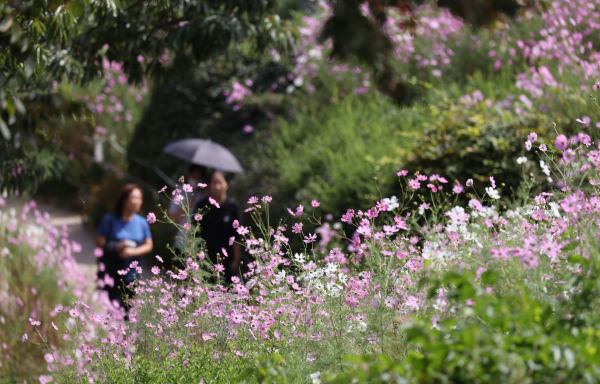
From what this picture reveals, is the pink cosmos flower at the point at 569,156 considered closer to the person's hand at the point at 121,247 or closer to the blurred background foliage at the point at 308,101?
the blurred background foliage at the point at 308,101

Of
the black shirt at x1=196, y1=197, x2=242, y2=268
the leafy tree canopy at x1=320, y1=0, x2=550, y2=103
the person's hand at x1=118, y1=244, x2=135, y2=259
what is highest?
the leafy tree canopy at x1=320, y1=0, x2=550, y2=103

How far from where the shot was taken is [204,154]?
550cm

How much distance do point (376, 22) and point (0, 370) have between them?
127 inches

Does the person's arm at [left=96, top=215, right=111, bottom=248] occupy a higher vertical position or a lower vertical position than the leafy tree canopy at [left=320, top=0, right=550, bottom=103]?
lower

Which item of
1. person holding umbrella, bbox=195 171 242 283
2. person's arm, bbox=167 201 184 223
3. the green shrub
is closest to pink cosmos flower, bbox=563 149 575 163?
the green shrub

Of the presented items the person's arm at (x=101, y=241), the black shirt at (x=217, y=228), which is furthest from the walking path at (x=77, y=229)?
the black shirt at (x=217, y=228)

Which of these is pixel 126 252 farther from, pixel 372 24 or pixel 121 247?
pixel 372 24

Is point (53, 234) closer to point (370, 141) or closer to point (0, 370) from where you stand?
point (0, 370)

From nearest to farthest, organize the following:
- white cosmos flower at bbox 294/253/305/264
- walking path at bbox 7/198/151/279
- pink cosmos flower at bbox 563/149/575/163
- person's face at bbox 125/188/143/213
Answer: pink cosmos flower at bbox 563/149/575/163 → white cosmos flower at bbox 294/253/305/264 → person's face at bbox 125/188/143/213 → walking path at bbox 7/198/151/279

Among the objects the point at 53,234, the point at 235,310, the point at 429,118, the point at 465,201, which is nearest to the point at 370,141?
the point at 429,118

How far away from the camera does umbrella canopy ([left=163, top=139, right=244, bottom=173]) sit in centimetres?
538

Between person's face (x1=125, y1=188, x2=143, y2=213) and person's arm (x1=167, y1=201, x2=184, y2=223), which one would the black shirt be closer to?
person's arm (x1=167, y1=201, x2=184, y2=223)

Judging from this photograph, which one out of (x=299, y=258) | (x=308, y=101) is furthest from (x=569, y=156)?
(x=308, y=101)

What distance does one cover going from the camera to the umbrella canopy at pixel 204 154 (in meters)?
5.38
